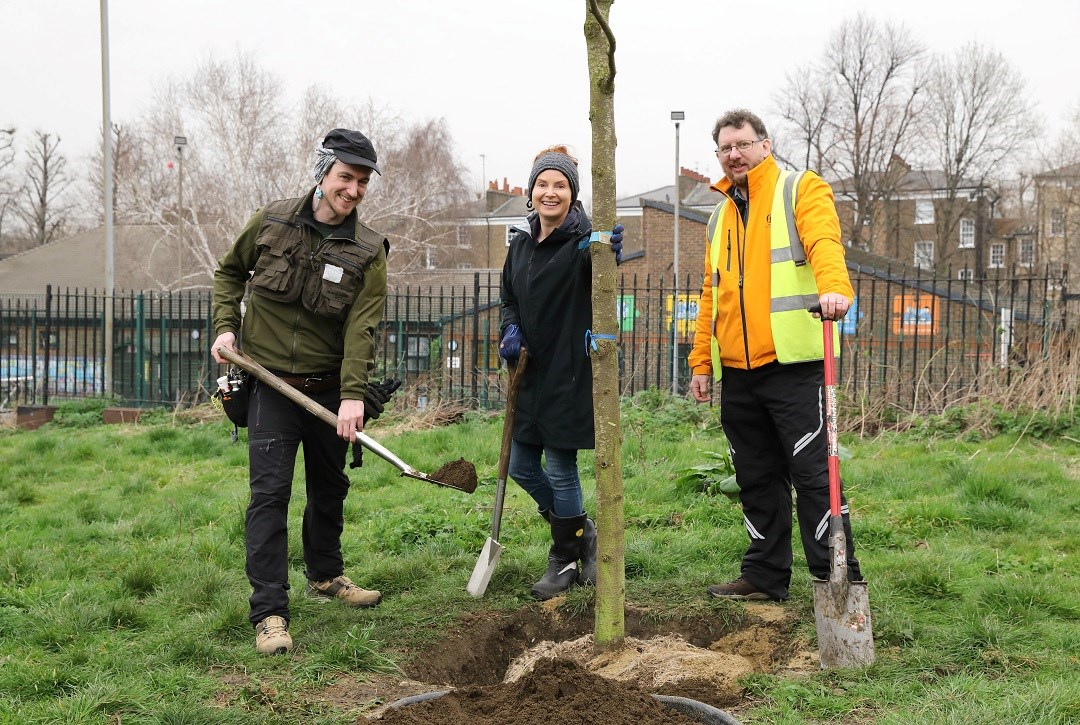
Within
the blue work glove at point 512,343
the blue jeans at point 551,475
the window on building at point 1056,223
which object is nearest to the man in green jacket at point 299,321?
the blue work glove at point 512,343

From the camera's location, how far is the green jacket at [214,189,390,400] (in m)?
4.13

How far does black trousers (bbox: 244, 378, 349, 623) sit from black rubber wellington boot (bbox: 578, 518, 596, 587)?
4.16 feet

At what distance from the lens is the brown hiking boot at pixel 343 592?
447 cm

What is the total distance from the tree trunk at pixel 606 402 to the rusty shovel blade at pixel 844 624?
778 mm

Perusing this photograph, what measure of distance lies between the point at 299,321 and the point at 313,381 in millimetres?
282

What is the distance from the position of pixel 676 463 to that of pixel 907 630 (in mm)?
3682

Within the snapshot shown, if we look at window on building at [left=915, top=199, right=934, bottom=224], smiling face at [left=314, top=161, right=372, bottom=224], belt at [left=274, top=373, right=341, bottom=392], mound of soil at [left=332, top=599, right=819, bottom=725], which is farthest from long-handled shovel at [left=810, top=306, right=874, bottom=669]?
window on building at [left=915, top=199, right=934, bottom=224]

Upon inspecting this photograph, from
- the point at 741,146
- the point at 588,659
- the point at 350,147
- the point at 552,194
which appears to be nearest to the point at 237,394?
the point at 350,147

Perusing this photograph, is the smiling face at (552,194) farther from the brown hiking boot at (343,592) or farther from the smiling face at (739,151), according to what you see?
the brown hiking boot at (343,592)

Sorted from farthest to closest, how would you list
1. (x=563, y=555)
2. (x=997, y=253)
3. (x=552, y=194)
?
1. (x=997, y=253)
2. (x=563, y=555)
3. (x=552, y=194)

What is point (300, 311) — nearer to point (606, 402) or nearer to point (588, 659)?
point (606, 402)

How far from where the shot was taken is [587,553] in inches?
186

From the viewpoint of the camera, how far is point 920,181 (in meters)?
51.6

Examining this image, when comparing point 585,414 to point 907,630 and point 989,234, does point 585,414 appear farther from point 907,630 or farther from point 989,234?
point 989,234
